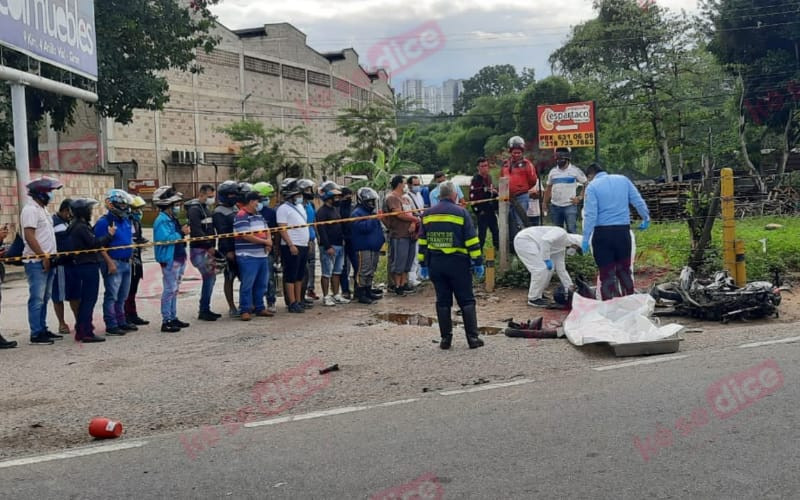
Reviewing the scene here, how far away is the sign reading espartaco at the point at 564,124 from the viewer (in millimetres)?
17562

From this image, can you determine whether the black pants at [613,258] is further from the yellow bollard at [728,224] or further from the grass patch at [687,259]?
the grass patch at [687,259]

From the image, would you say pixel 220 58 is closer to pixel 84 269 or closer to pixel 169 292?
pixel 169 292

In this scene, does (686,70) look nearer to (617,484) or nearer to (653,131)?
(653,131)

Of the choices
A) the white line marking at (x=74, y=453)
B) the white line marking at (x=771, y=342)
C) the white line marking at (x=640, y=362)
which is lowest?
the white line marking at (x=74, y=453)

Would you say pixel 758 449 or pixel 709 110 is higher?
pixel 709 110

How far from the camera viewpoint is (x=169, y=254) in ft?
32.8

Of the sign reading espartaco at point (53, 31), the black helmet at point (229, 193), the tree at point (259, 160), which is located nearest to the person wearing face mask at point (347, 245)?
the black helmet at point (229, 193)

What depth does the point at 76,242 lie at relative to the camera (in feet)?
30.2

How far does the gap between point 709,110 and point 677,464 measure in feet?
125

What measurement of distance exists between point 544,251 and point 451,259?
2485mm

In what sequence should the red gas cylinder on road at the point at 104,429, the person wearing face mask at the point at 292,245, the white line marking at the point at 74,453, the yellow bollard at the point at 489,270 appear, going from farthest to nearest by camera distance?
the yellow bollard at the point at 489,270, the person wearing face mask at the point at 292,245, the red gas cylinder on road at the point at 104,429, the white line marking at the point at 74,453

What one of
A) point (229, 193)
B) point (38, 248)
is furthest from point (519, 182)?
point (38, 248)

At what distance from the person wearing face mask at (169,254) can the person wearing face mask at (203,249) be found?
206 mm

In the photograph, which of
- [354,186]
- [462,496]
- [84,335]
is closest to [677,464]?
[462,496]
